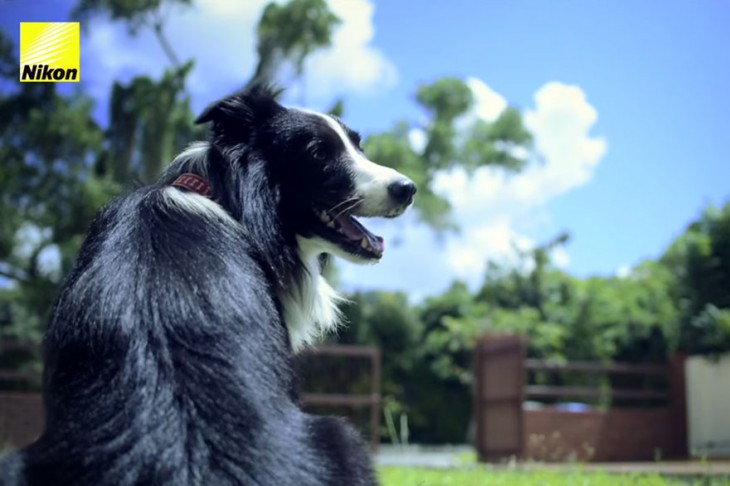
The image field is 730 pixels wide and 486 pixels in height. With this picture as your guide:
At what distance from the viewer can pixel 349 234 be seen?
274 cm

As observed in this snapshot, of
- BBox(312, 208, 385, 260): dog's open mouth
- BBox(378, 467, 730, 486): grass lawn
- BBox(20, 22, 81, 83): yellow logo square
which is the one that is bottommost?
BBox(378, 467, 730, 486): grass lawn

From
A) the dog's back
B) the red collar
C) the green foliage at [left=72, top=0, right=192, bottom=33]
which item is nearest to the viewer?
the dog's back

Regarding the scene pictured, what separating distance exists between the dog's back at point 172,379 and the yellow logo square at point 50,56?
5.03 feet

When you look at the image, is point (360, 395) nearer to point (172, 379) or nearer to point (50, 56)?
point (50, 56)

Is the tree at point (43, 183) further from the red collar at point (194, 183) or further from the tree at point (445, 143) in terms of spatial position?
the red collar at point (194, 183)

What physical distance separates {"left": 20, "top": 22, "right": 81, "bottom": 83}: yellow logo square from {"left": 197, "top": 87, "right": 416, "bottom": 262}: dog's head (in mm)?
1061

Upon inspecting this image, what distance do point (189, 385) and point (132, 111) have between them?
11.5m

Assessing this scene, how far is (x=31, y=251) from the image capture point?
1266cm

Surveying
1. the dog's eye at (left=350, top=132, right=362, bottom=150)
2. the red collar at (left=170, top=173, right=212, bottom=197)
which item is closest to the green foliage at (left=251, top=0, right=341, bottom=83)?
the dog's eye at (left=350, top=132, right=362, bottom=150)

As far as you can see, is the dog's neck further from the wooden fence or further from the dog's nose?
the wooden fence

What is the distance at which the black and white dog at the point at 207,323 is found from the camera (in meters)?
1.57

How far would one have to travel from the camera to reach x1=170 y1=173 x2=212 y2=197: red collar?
93.9 inches

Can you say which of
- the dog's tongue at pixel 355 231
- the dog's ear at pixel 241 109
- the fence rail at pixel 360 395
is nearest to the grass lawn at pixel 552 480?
the dog's tongue at pixel 355 231

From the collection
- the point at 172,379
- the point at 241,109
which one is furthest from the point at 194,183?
the point at 172,379
